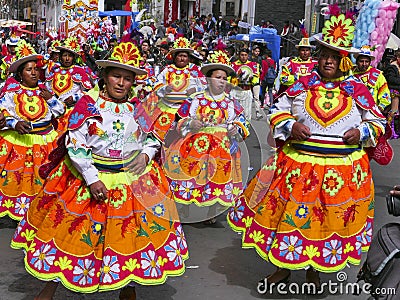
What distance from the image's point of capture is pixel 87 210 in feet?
15.1

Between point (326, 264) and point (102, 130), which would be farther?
point (326, 264)

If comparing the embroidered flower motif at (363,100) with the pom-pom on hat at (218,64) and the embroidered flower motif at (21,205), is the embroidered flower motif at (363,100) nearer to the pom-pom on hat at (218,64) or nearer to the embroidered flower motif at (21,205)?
the pom-pom on hat at (218,64)

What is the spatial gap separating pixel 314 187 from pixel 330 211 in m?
0.21

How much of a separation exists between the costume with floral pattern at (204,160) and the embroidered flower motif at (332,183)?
6.85 ft

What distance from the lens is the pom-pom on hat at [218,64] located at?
7.22 meters

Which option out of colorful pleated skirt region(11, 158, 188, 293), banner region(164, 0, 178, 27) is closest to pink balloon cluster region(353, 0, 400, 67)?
colorful pleated skirt region(11, 158, 188, 293)

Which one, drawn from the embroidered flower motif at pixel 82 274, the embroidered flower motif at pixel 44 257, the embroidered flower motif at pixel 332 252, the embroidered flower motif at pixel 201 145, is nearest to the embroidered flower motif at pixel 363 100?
the embroidered flower motif at pixel 332 252

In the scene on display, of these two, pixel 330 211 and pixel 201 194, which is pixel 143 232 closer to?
pixel 330 211

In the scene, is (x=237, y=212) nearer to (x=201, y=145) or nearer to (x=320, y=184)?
(x=320, y=184)

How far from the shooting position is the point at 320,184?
17.1 feet

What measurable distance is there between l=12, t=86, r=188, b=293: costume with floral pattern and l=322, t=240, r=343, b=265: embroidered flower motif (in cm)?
114

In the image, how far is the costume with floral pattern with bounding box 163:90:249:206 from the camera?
24.1ft

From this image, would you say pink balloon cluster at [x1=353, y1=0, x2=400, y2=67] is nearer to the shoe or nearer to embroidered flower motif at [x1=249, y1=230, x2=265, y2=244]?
the shoe

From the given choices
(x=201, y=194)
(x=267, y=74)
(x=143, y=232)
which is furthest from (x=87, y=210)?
(x=267, y=74)
